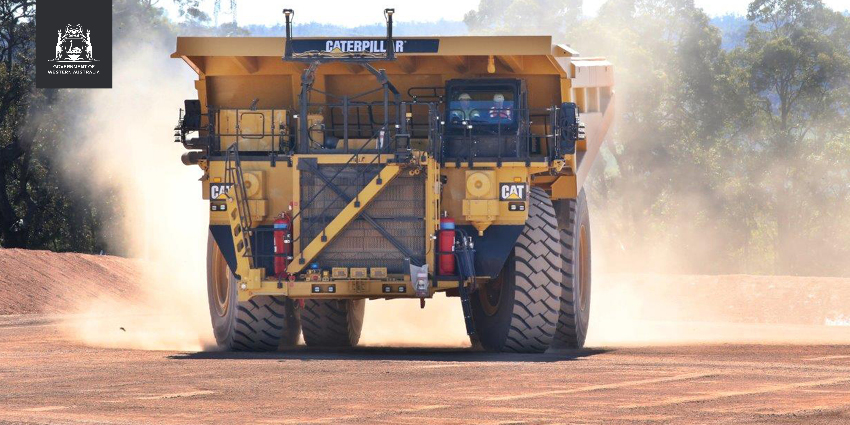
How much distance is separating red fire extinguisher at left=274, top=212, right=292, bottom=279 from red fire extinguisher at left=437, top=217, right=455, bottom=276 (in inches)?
69.4

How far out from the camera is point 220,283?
20953 millimetres

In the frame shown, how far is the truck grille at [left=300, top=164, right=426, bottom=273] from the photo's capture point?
735 inches

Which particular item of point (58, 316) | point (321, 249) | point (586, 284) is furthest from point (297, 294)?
point (58, 316)

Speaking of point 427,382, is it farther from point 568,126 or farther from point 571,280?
point 571,280

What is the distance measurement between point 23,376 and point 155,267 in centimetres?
2817

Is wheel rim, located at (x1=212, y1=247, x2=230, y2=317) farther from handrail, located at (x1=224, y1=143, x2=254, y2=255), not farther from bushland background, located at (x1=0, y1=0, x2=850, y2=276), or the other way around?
bushland background, located at (x1=0, y1=0, x2=850, y2=276)

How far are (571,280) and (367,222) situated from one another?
3.32m

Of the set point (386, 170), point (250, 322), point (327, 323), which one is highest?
point (386, 170)

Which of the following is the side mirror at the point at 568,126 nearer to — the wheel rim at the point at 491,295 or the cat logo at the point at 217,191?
the wheel rim at the point at 491,295

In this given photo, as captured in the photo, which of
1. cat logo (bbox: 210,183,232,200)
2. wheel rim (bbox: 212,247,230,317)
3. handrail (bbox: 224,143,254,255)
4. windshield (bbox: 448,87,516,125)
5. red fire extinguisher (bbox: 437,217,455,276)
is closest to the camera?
red fire extinguisher (bbox: 437,217,455,276)

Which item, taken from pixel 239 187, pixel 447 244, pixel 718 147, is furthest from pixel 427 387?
pixel 718 147

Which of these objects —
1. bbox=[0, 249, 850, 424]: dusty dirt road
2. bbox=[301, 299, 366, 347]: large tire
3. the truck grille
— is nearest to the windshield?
the truck grille

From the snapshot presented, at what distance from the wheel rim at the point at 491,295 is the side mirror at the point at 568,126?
174 centimetres

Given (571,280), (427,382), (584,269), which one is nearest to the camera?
(427,382)
